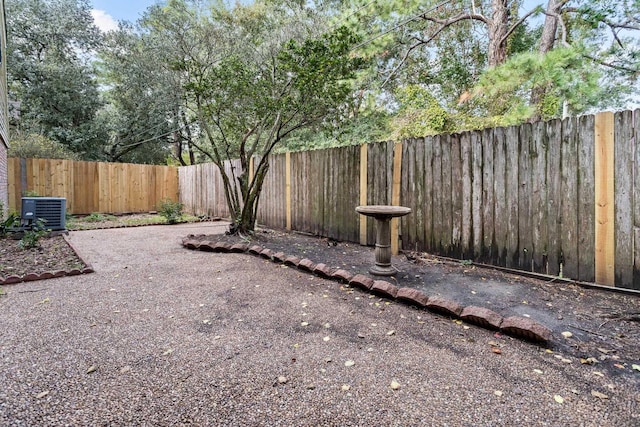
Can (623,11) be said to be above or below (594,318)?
above

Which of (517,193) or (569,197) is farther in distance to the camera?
(517,193)

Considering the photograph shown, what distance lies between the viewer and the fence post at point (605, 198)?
2713mm

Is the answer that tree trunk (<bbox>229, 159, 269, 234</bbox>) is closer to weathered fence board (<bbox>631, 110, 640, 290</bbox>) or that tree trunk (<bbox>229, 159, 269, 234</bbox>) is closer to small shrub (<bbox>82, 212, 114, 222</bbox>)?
weathered fence board (<bbox>631, 110, 640, 290</bbox>)

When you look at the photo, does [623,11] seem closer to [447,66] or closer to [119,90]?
[447,66]

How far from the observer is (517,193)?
10.7 ft

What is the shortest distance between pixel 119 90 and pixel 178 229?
8318mm

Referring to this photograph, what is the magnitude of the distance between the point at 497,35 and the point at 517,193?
5.22 metres

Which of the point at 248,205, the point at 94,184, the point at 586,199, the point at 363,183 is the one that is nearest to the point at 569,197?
the point at 586,199

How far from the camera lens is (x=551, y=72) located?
4406 mm

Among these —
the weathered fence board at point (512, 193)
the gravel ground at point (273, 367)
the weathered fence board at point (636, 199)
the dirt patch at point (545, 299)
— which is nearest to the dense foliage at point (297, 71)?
the weathered fence board at point (512, 193)

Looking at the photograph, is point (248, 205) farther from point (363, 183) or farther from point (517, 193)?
point (517, 193)

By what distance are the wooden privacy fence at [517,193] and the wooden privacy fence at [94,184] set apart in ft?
24.2

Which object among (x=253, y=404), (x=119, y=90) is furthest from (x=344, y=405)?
(x=119, y=90)

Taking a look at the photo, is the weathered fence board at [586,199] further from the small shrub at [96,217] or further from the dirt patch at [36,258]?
the small shrub at [96,217]
